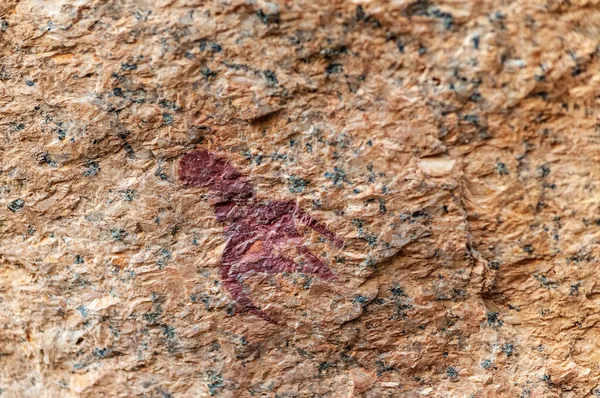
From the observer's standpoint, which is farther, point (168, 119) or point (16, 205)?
point (16, 205)

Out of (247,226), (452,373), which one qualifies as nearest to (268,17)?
(247,226)

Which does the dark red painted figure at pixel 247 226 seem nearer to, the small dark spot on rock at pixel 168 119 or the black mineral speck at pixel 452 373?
the small dark spot on rock at pixel 168 119

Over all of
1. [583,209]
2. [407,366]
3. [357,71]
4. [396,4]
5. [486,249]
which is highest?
[396,4]

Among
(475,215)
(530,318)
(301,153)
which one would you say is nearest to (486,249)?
(475,215)

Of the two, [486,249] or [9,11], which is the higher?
[9,11]

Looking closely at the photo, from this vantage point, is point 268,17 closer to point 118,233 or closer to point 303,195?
point 303,195

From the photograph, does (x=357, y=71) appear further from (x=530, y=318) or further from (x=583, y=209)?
(x=530, y=318)

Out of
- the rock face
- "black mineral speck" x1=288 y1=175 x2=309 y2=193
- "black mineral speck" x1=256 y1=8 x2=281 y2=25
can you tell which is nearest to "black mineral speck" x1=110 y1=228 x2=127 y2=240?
the rock face
